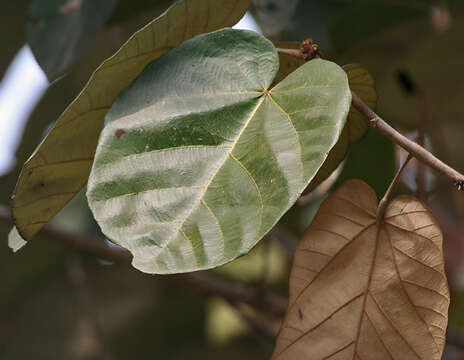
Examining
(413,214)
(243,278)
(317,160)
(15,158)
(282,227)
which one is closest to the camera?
(317,160)

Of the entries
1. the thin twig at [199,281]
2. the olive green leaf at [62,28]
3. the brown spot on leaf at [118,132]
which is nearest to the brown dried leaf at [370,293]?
the brown spot on leaf at [118,132]

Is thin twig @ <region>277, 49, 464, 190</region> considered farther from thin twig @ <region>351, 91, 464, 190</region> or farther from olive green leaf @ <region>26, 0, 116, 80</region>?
olive green leaf @ <region>26, 0, 116, 80</region>

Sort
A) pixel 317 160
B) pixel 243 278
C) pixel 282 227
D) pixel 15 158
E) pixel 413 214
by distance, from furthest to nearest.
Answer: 1. pixel 243 278
2. pixel 15 158
3. pixel 282 227
4. pixel 413 214
5. pixel 317 160

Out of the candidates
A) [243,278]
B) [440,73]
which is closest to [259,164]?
[440,73]

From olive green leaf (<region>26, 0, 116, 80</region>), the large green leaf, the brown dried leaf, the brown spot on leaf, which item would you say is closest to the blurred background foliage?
olive green leaf (<region>26, 0, 116, 80</region>)

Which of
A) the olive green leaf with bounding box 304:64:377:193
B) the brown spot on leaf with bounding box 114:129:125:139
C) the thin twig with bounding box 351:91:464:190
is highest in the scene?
the brown spot on leaf with bounding box 114:129:125:139

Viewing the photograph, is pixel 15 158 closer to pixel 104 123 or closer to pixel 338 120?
pixel 104 123
